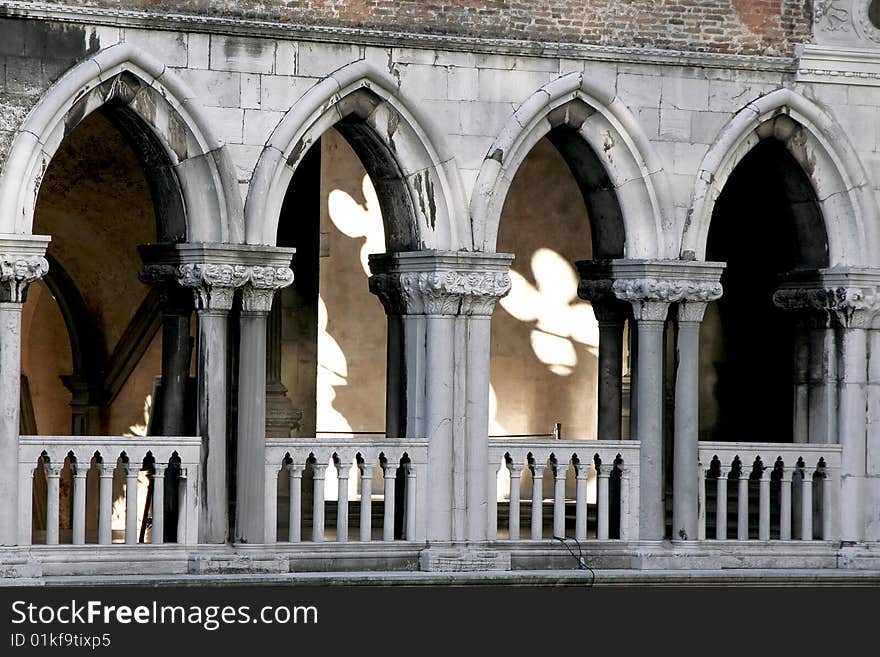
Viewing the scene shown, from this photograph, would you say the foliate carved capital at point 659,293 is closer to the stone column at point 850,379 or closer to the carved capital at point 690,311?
the carved capital at point 690,311

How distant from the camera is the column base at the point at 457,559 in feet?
52.9

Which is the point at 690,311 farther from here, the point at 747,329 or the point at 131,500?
the point at 131,500

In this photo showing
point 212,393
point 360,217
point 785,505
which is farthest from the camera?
point 360,217

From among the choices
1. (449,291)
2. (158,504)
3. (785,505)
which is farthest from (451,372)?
(785,505)

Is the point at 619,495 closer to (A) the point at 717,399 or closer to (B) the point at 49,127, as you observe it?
(A) the point at 717,399

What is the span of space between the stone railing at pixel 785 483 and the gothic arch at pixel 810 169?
1340 millimetres

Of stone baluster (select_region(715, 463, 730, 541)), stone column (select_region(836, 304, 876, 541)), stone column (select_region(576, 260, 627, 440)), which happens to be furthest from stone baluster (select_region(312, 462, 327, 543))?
stone column (select_region(836, 304, 876, 541))

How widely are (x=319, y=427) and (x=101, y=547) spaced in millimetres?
4897

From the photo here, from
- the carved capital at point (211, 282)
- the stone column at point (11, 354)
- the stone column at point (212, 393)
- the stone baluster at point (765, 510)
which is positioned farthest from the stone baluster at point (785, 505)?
the stone column at point (11, 354)

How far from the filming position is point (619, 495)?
16.9 m

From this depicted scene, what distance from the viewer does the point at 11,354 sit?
15.1 metres

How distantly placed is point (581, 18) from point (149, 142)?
3.05 meters

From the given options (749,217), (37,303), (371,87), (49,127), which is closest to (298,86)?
(371,87)

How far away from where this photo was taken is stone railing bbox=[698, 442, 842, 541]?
16.9 m
